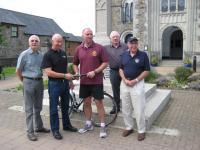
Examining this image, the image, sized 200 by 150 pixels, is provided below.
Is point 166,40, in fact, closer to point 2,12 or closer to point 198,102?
point 2,12

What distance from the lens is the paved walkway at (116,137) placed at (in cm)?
540

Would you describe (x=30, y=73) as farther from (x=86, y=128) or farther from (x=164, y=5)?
(x=164, y=5)

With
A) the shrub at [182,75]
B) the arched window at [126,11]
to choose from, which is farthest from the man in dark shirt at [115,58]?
the arched window at [126,11]

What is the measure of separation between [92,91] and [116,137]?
1.05 metres

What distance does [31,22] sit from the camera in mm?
36500

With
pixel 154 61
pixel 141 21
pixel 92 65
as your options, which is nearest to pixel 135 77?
pixel 92 65

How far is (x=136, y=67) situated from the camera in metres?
5.69

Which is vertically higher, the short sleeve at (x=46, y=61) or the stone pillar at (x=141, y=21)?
the stone pillar at (x=141, y=21)

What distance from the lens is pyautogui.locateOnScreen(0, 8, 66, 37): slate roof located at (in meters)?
30.6

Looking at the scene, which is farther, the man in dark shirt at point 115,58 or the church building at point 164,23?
the church building at point 164,23

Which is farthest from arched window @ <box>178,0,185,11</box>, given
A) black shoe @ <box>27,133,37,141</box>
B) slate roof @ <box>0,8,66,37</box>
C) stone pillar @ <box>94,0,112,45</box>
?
black shoe @ <box>27,133,37,141</box>

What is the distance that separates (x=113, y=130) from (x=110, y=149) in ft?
3.57

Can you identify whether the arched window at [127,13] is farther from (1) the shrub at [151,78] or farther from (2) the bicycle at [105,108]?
(2) the bicycle at [105,108]

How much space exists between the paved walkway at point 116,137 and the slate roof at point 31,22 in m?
24.1
